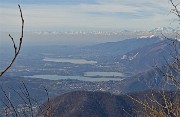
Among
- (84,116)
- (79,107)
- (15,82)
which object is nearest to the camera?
(84,116)

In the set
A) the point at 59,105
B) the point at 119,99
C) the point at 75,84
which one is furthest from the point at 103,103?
the point at 75,84

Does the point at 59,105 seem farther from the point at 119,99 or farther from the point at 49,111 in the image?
the point at 49,111

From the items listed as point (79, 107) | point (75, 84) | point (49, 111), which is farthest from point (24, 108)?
point (75, 84)

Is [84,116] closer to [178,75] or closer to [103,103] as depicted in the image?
[103,103]

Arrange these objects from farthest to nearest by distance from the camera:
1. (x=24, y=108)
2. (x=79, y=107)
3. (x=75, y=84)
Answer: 1. (x=75, y=84)
2. (x=79, y=107)
3. (x=24, y=108)

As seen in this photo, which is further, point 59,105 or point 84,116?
point 59,105

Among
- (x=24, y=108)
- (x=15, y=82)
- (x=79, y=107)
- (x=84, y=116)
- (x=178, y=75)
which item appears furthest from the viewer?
(x=15, y=82)

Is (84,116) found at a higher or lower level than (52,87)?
higher

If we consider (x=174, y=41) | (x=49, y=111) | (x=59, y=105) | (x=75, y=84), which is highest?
(x=174, y=41)

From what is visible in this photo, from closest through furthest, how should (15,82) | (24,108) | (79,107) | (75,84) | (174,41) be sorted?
1. (24,108)
2. (174,41)
3. (79,107)
4. (15,82)
5. (75,84)
